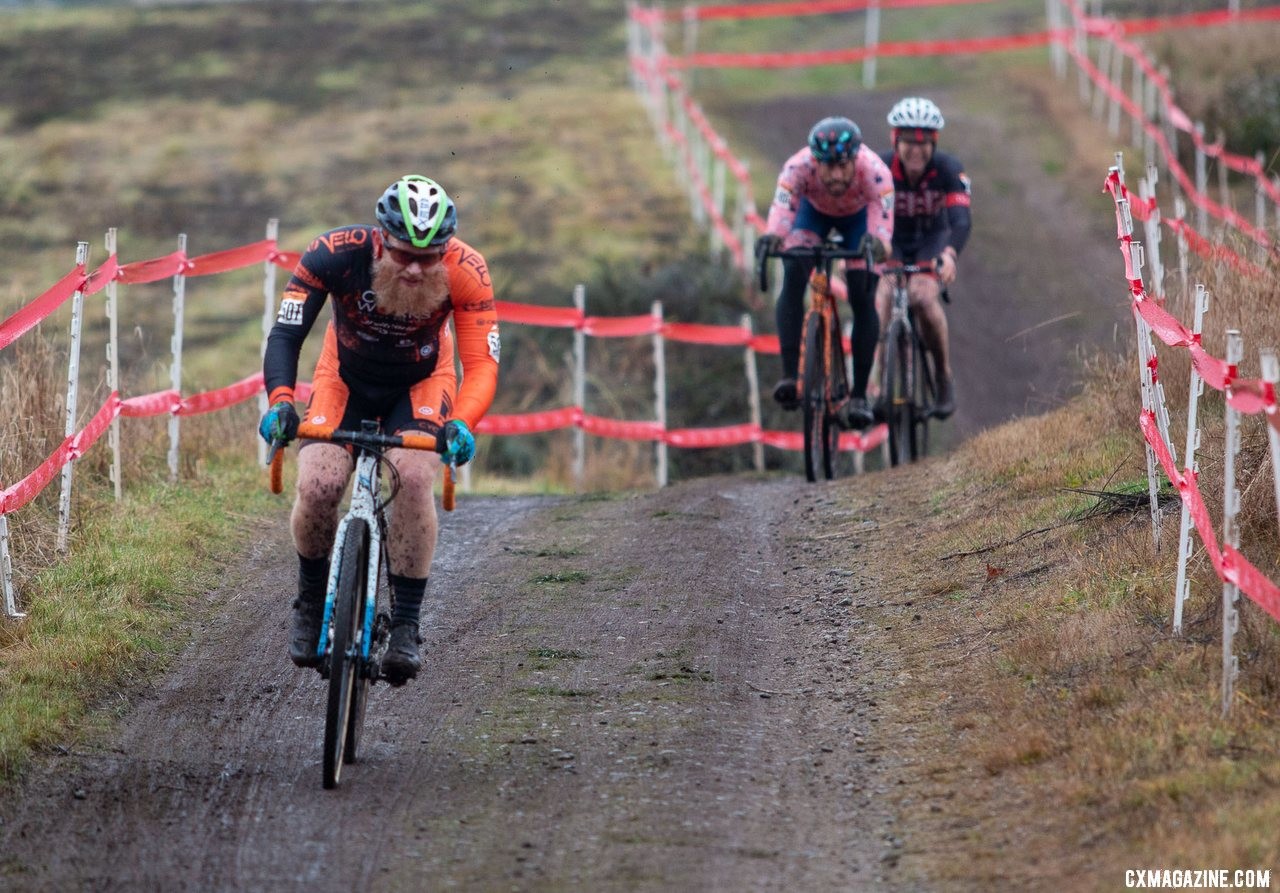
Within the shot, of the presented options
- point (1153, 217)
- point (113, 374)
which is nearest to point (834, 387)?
point (1153, 217)

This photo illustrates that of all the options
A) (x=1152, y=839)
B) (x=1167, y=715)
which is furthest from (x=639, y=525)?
(x=1152, y=839)

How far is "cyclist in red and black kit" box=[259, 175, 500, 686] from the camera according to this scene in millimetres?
6410

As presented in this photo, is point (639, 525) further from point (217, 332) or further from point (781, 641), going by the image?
point (217, 332)

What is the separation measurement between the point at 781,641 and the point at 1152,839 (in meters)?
3.12

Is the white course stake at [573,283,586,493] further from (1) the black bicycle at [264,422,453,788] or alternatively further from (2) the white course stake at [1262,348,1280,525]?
(2) the white course stake at [1262,348,1280,525]

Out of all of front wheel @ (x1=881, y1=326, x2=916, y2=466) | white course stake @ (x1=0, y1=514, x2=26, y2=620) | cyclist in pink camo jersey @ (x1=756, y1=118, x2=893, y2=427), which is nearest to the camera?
white course stake @ (x1=0, y1=514, x2=26, y2=620)

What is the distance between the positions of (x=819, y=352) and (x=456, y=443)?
17.6 feet

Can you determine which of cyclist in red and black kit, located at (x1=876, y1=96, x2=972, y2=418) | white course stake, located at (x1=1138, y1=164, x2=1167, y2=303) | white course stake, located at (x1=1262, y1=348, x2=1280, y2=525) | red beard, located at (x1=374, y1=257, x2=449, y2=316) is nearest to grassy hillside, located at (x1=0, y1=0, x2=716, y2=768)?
red beard, located at (x1=374, y1=257, x2=449, y2=316)

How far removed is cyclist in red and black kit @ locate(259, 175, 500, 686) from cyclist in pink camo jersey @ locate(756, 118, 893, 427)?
439cm

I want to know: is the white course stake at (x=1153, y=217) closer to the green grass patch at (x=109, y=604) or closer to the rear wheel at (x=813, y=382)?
the rear wheel at (x=813, y=382)

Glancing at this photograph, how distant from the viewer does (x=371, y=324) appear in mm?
6711

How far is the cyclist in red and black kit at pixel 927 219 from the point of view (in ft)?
38.6

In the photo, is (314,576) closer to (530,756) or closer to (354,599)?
(354,599)

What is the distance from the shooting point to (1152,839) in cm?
500
